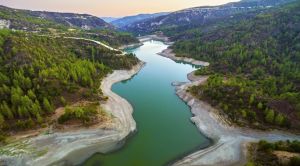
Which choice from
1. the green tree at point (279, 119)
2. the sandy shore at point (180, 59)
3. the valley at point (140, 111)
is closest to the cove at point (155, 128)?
the valley at point (140, 111)

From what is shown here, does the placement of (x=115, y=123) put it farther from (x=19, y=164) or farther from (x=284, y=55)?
(x=284, y=55)

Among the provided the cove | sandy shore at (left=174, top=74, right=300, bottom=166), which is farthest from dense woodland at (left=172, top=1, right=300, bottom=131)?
the cove

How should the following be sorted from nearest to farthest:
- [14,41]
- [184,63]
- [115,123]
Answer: [115,123], [14,41], [184,63]

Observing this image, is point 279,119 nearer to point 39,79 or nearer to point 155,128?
point 155,128

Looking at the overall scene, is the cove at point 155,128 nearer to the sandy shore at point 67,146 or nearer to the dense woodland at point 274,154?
the sandy shore at point 67,146

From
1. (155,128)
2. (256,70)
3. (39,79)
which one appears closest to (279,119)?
(155,128)

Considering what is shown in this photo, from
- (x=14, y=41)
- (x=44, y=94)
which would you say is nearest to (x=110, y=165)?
(x=44, y=94)

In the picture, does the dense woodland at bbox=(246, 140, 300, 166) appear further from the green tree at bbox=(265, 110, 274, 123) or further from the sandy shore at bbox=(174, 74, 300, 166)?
the green tree at bbox=(265, 110, 274, 123)
